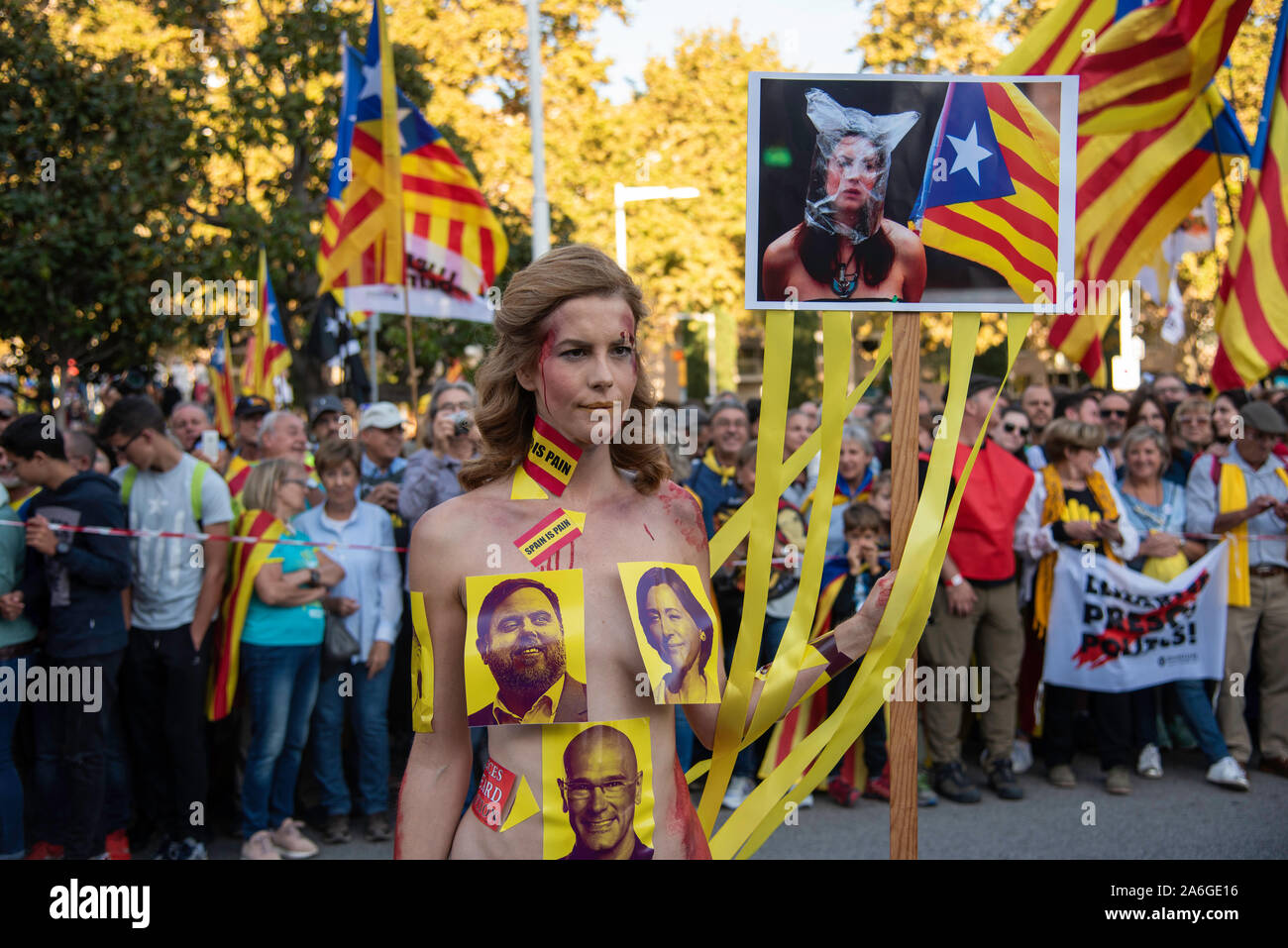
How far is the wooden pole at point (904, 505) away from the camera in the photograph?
260 centimetres

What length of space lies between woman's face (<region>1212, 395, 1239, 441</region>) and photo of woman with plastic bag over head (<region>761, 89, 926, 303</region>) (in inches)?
219

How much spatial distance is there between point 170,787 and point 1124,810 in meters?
5.03

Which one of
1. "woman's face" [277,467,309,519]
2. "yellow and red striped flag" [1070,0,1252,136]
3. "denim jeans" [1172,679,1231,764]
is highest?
"yellow and red striped flag" [1070,0,1252,136]

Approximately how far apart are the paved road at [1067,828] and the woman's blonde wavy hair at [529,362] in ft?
12.6

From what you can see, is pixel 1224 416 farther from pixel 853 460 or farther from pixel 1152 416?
pixel 853 460

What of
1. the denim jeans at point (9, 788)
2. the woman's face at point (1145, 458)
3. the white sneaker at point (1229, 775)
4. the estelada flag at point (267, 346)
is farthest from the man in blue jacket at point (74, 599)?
the estelada flag at point (267, 346)

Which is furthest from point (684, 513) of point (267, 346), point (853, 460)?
point (267, 346)

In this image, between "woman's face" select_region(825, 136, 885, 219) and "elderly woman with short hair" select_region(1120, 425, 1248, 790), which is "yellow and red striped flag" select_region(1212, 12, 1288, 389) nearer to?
"elderly woman with short hair" select_region(1120, 425, 1248, 790)

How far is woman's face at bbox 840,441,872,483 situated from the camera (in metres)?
6.98

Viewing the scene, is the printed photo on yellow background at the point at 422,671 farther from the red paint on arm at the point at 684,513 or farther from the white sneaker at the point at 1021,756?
the white sneaker at the point at 1021,756

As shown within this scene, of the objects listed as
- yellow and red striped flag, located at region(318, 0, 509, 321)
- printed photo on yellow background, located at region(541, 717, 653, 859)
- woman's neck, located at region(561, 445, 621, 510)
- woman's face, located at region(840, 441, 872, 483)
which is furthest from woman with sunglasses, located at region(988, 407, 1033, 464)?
printed photo on yellow background, located at region(541, 717, 653, 859)

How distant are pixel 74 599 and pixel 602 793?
3996 millimetres
